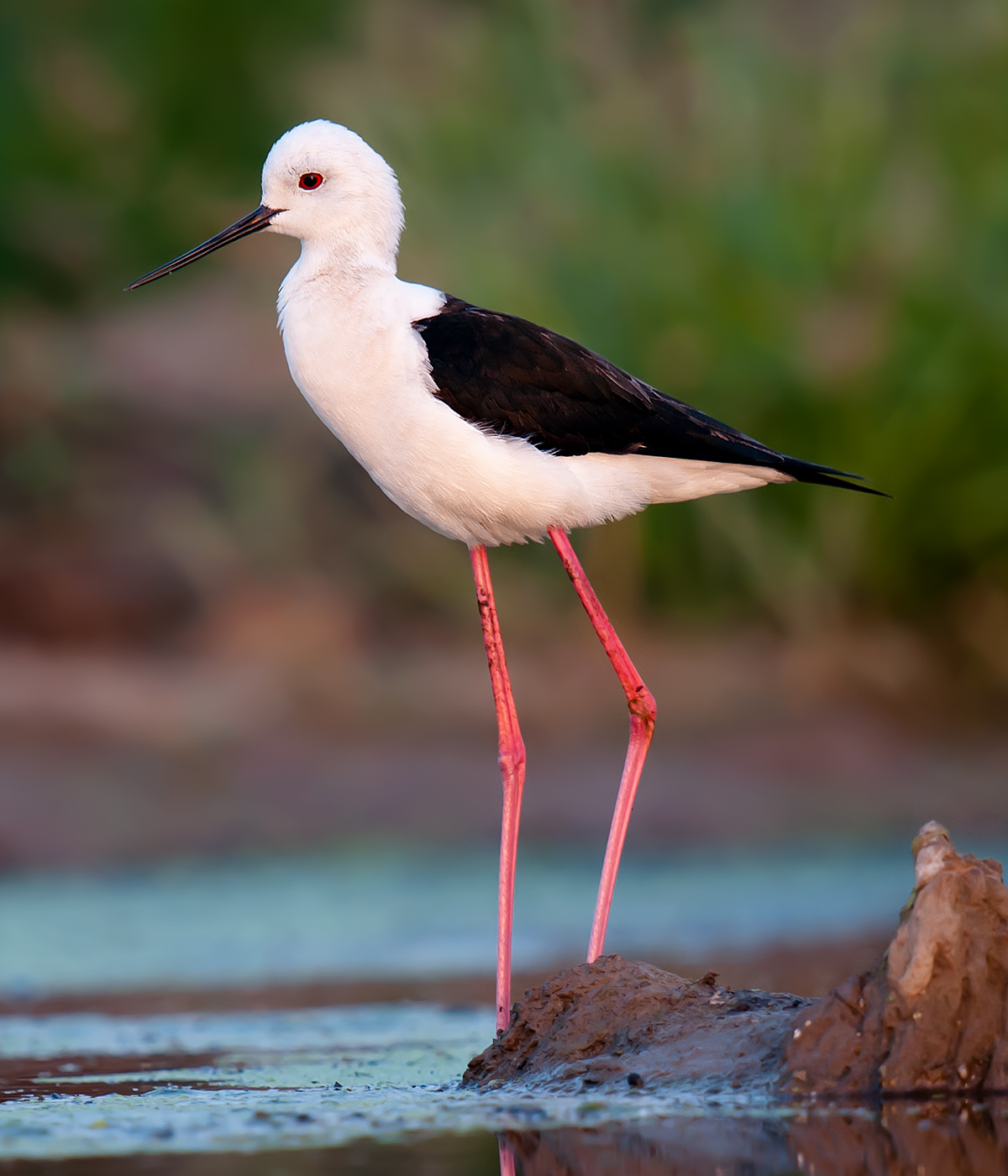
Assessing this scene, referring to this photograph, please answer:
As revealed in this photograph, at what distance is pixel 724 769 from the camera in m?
9.12

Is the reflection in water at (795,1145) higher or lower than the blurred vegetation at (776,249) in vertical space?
lower

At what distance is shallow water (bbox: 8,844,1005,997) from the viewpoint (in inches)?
259

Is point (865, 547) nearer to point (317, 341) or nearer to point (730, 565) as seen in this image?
point (730, 565)

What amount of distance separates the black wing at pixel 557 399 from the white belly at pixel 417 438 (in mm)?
39

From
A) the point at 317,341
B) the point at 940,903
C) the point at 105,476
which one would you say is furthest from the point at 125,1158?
the point at 105,476

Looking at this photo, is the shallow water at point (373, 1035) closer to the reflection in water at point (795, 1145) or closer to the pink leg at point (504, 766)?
the reflection in water at point (795, 1145)

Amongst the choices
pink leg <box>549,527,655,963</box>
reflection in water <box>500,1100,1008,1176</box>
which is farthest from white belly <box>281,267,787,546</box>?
reflection in water <box>500,1100,1008,1176</box>

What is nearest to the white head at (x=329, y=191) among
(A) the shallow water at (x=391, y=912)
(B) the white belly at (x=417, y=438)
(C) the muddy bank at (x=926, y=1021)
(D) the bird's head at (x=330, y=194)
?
(D) the bird's head at (x=330, y=194)

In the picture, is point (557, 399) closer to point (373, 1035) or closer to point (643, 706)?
point (643, 706)

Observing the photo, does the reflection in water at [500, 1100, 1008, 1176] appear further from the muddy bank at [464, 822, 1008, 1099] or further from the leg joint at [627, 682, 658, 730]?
the leg joint at [627, 682, 658, 730]

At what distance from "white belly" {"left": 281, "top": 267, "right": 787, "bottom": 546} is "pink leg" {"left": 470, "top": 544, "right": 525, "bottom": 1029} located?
0.15 metres

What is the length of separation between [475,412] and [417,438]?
160 millimetres

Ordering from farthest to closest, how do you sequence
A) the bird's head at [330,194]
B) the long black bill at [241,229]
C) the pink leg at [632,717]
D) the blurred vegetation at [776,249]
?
the blurred vegetation at [776,249] → the long black bill at [241,229] → the bird's head at [330,194] → the pink leg at [632,717]

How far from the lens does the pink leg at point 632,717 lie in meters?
4.70
